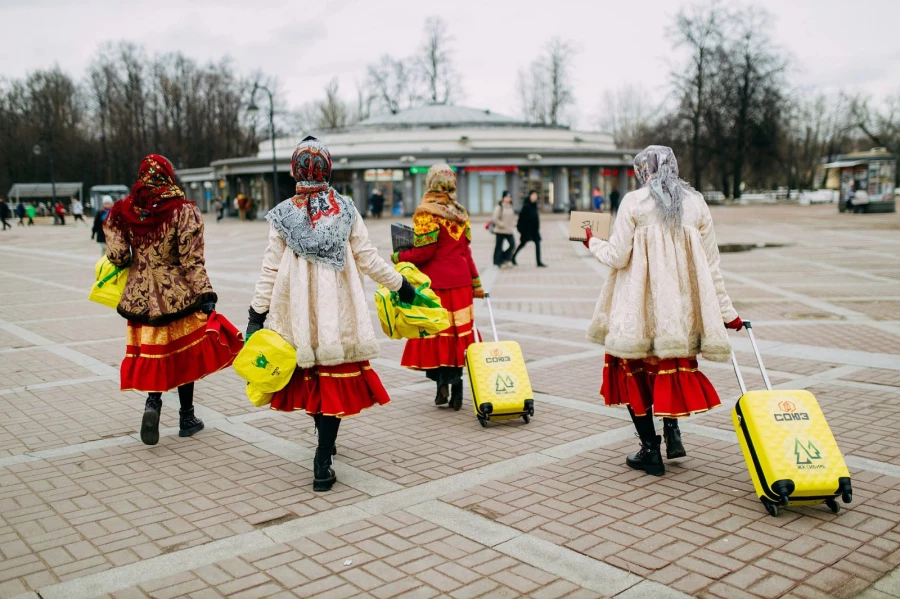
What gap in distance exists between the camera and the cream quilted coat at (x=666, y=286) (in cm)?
441

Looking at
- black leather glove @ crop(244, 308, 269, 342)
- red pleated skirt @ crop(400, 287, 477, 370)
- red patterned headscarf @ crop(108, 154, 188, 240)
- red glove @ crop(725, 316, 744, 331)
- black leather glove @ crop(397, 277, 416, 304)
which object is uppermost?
red patterned headscarf @ crop(108, 154, 188, 240)

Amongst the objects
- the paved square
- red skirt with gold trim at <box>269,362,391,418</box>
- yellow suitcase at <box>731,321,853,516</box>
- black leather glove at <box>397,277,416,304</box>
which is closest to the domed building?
the paved square

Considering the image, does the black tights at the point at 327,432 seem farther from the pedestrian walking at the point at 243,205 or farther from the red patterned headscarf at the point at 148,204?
the pedestrian walking at the point at 243,205

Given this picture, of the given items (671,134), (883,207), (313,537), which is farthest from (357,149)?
(313,537)

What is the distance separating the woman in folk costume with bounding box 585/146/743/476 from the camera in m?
4.43

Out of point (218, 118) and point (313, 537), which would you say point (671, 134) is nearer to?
point (218, 118)

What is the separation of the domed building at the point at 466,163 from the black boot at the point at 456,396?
123ft

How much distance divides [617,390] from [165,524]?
2640 mm

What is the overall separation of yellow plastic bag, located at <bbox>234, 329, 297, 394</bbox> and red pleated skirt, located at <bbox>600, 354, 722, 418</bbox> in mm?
1896

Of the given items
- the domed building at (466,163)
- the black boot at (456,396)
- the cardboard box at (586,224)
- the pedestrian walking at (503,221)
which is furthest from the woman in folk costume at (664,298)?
the domed building at (466,163)

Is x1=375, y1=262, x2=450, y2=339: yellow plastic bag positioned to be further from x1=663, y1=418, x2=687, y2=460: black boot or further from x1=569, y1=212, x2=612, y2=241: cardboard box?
x1=663, y1=418, x2=687, y2=460: black boot

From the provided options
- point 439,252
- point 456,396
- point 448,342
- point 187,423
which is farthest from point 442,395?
point 187,423

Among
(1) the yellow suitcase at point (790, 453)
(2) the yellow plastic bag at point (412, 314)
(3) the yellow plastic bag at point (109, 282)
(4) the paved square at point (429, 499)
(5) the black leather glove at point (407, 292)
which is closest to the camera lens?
(4) the paved square at point (429, 499)

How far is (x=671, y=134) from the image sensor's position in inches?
2037
